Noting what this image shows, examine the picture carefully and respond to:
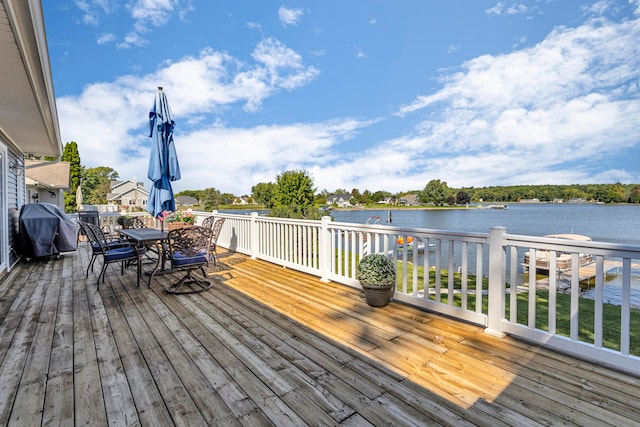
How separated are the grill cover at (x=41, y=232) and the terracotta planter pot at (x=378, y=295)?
21.7 ft

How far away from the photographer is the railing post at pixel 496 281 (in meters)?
2.59

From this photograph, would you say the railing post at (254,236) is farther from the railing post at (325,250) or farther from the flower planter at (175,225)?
the railing post at (325,250)

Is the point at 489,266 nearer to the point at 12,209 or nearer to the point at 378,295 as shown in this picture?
the point at 378,295

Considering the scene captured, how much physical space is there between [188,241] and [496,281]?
3570 mm

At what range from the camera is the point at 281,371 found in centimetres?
204

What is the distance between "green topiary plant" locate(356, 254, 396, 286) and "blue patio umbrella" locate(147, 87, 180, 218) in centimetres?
387

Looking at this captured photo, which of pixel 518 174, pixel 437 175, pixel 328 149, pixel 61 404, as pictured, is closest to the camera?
pixel 61 404

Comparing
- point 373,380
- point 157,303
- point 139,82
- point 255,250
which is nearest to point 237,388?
point 373,380

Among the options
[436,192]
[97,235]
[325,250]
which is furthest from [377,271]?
[436,192]

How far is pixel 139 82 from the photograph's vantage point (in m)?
9.92

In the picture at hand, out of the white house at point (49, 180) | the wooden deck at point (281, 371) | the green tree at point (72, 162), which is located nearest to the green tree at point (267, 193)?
the white house at point (49, 180)

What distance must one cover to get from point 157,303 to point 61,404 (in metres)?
1.85

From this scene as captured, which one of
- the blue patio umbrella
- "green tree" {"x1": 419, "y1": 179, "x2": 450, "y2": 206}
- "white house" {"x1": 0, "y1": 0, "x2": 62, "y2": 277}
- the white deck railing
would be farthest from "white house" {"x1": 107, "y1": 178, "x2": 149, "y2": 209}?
"green tree" {"x1": 419, "y1": 179, "x2": 450, "y2": 206}

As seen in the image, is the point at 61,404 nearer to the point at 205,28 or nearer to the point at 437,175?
the point at 205,28
